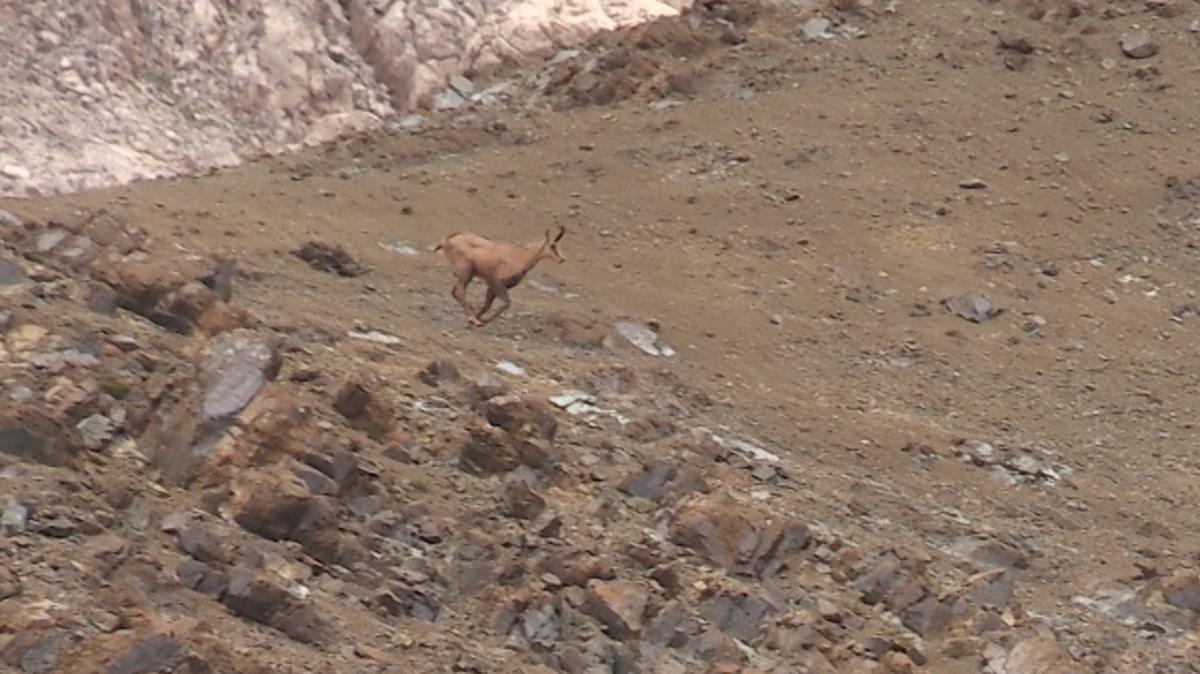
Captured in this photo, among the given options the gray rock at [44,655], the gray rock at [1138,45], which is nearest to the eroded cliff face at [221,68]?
the gray rock at [1138,45]

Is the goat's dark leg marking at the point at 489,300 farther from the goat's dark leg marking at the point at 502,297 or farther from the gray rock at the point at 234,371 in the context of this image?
the gray rock at the point at 234,371

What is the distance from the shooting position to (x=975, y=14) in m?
27.1

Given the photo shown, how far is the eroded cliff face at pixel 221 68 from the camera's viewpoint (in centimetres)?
2836

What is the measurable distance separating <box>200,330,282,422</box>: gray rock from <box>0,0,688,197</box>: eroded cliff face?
652 inches

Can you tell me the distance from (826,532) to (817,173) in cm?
1057

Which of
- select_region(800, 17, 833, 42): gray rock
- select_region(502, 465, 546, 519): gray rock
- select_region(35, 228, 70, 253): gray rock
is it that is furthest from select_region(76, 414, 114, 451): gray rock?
select_region(800, 17, 833, 42): gray rock

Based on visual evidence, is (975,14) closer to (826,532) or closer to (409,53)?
(409,53)

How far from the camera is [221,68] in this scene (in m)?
31.0

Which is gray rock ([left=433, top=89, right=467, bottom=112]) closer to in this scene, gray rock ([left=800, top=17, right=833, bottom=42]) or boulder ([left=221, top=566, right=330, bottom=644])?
gray rock ([left=800, top=17, right=833, bottom=42])

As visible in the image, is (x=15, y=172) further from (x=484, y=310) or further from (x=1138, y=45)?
(x=1138, y=45)

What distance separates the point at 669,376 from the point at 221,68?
16.8m

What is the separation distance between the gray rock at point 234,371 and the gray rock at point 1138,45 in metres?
17.4

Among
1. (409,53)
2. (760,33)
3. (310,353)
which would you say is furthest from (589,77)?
(310,353)

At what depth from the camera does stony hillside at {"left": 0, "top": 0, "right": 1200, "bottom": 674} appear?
10.1 meters
